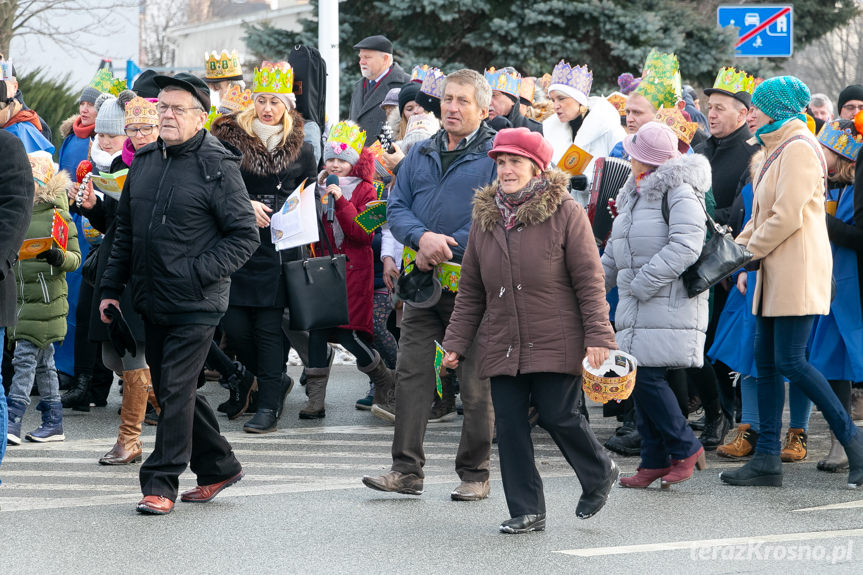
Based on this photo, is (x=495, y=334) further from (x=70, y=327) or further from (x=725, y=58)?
(x=725, y=58)

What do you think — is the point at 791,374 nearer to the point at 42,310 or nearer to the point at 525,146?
the point at 525,146

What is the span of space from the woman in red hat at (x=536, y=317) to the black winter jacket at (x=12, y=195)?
2.17 m

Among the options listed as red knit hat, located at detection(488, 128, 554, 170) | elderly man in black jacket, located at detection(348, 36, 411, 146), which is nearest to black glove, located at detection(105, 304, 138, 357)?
red knit hat, located at detection(488, 128, 554, 170)

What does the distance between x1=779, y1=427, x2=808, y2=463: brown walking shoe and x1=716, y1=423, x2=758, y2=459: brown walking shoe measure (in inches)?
7.7

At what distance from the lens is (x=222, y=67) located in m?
11.8

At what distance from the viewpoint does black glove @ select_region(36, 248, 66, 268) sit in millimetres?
8992

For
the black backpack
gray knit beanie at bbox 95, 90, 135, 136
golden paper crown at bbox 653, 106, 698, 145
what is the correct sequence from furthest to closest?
the black backpack
gray knit beanie at bbox 95, 90, 135, 136
golden paper crown at bbox 653, 106, 698, 145

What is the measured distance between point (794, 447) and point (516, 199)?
3.00 meters

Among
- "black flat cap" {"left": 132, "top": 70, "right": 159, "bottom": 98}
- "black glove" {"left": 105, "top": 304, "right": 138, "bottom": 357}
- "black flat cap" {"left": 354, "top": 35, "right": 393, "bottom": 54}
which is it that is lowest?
"black glove" {"left": 105, "top": 304, "right": 138, "bottom": 357}

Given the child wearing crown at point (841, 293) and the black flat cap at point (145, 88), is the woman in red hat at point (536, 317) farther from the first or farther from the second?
the black flat cap at point (145, 88)

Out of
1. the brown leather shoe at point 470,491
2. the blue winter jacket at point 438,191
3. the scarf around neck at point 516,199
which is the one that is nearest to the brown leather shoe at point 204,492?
the brown leather shoe at point 470,491

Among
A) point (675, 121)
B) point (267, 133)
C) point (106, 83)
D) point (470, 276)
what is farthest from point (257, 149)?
point (106, 83)

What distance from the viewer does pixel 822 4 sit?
928 inches

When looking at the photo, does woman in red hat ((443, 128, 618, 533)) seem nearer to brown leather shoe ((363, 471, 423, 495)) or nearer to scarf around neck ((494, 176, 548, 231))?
scarf around neck ((494, 176, 548, 231))
